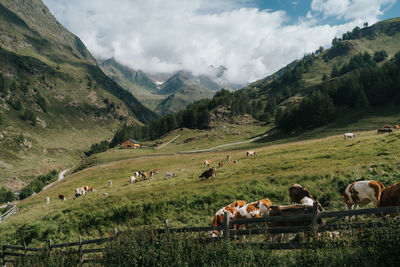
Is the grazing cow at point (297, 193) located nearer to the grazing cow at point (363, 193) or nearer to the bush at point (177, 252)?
the grazing cow at point (363, 193)

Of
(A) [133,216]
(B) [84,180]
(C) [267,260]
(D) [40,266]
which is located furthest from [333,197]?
(B) [84,180]

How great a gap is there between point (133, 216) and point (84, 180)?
4871 centimetres

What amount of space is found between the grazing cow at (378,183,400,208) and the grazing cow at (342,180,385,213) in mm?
795

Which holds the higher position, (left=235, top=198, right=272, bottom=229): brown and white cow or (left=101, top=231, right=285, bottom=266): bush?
(left=235, top=198, right=272, bottom=229): brown and white cow

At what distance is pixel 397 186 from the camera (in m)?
10.7

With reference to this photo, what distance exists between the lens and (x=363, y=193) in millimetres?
12734

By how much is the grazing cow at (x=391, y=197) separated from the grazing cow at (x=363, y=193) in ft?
2.61

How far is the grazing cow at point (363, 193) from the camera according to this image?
40.7 ft

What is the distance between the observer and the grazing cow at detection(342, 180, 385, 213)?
12391 millimetres

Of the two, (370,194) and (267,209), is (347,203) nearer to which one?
(370,194)

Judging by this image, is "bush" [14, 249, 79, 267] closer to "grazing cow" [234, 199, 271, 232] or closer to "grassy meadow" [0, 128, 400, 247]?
"grassy meadow" [0, 128, 400, 247]

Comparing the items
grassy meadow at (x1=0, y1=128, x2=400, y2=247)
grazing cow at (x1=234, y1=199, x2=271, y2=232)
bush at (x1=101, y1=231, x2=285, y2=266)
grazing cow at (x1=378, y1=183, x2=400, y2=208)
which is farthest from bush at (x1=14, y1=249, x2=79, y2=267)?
grazing cow at (x1=378, y1=183, x2=400, y2=208)

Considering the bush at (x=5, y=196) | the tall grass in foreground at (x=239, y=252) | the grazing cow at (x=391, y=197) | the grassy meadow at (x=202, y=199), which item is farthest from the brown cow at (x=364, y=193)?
the bush at (x=5, y=196)

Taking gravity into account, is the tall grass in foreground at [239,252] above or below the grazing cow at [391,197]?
below
